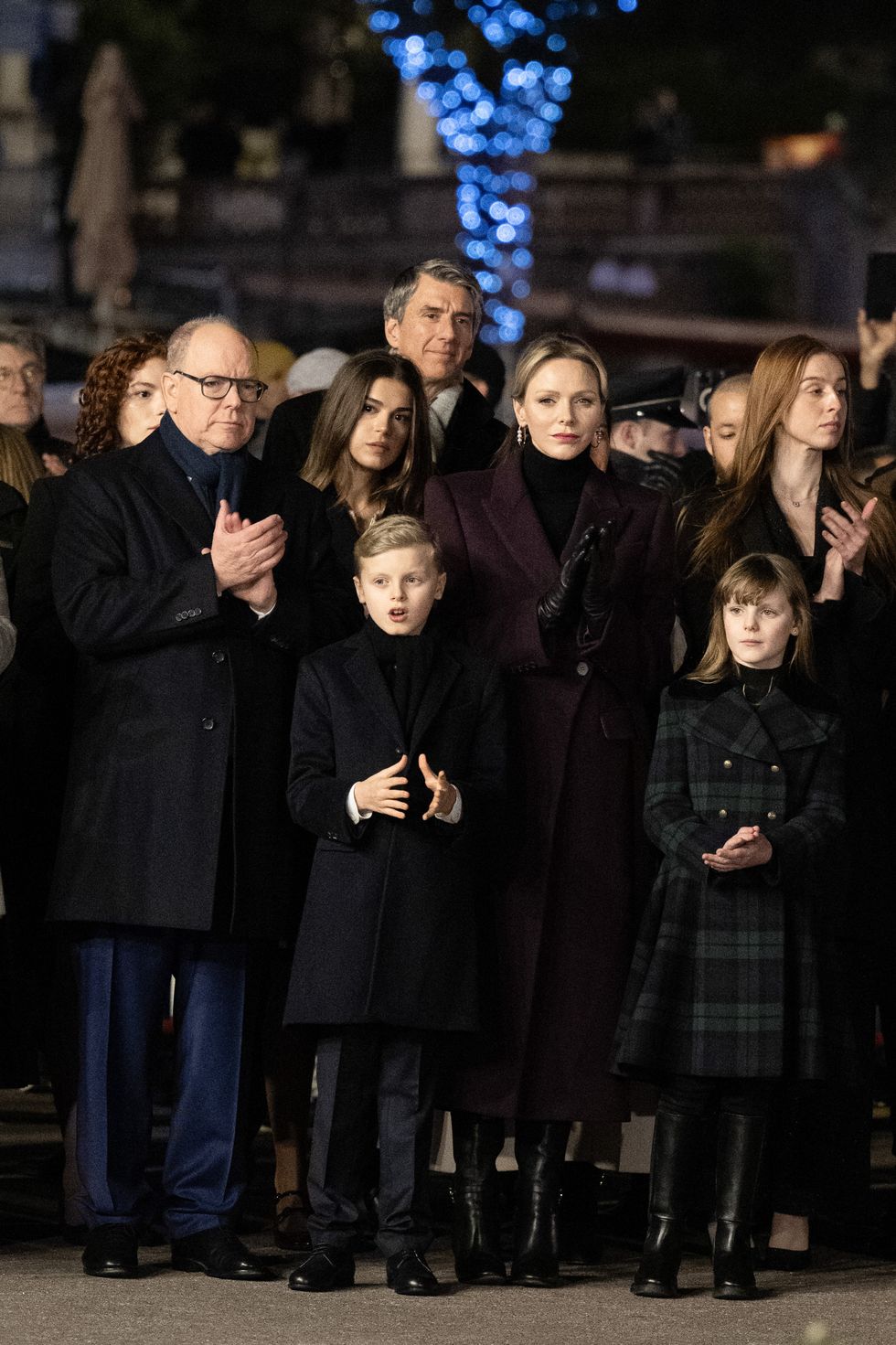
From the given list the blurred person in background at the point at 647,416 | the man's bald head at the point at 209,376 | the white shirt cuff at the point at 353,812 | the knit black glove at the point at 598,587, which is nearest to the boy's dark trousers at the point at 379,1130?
the white shirt cuff at the point at 353,812

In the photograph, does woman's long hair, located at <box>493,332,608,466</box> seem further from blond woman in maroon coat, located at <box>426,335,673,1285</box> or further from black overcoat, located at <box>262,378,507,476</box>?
black overcoat, located at <box>262,378,507,476</box>

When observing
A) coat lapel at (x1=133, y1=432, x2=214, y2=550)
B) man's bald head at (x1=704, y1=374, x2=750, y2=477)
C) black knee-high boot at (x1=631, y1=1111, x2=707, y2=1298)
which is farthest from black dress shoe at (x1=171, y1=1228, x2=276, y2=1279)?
man's bald head at (x1=704, y1=374, x2=750, y2=477)

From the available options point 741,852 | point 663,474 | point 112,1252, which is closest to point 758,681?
point 741,852

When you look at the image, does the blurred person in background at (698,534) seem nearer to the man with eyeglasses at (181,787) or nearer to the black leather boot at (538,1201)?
the man with eyeglasses at (181,787)

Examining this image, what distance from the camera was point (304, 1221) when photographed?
6.79m

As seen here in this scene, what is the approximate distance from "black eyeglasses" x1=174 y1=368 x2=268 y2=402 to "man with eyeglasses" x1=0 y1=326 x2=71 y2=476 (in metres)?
1.65

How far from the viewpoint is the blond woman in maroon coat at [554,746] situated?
6.42 meters

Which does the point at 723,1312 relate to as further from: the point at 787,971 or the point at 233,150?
the point at 233,150

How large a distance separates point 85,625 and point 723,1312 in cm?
226

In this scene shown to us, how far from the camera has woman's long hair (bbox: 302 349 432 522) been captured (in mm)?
7117

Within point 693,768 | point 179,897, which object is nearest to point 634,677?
point 693,768

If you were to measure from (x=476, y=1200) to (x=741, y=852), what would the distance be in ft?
3.61

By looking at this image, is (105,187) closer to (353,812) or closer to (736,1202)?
(353,812)

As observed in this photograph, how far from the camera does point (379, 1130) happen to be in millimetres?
6328
